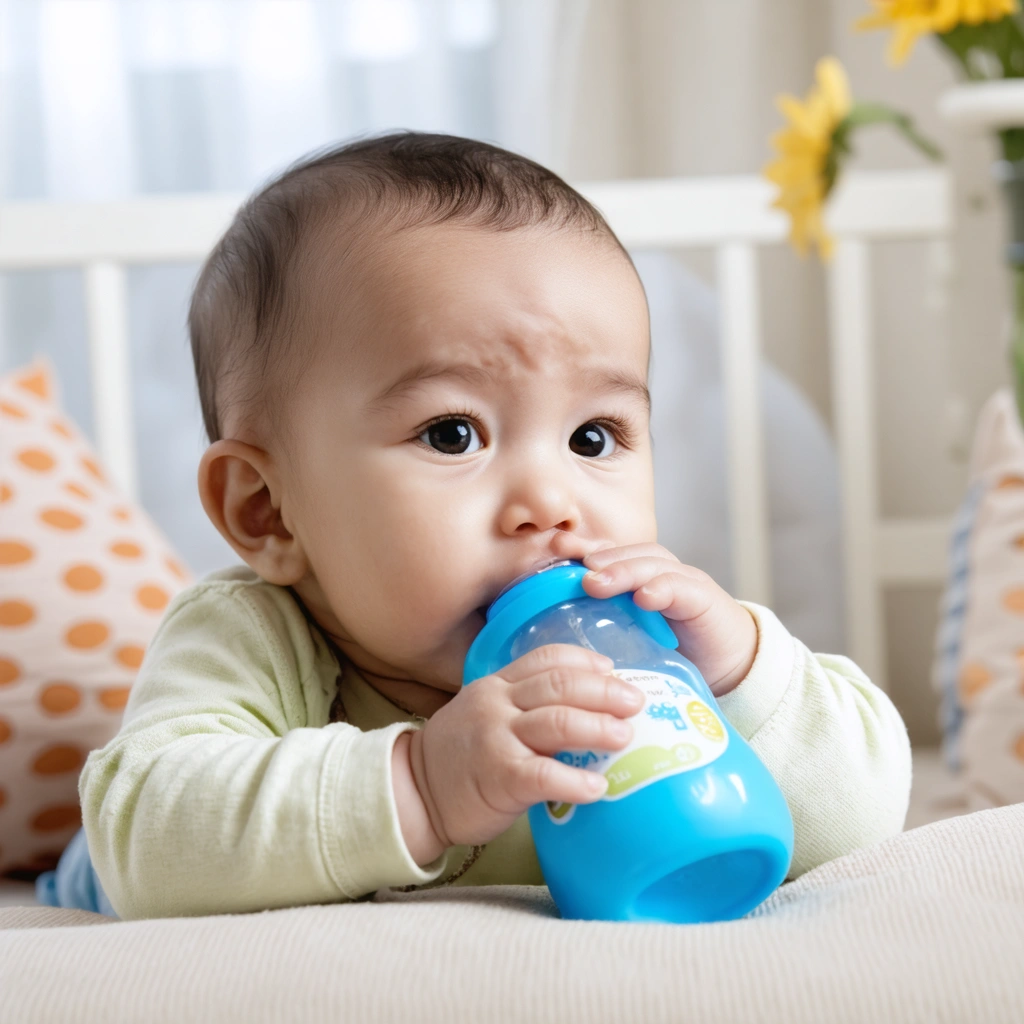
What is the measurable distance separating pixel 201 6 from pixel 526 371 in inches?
53.7

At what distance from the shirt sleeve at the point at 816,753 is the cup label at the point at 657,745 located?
168mm

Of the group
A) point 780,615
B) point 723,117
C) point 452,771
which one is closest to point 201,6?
point 723,117

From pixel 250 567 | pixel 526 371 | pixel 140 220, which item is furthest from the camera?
pixel 140 220

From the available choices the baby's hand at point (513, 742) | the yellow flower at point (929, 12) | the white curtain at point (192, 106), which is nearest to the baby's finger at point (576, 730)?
the baby's hand at point (513, 742)

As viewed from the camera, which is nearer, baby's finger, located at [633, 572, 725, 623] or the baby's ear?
baby's finger, located at [633, 572, 725, 623]

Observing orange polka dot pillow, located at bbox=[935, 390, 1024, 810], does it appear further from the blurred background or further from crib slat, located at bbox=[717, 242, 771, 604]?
the blurred background

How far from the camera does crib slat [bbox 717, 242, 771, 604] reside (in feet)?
5.50

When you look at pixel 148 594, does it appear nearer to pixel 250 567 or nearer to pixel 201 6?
pixel 250 567

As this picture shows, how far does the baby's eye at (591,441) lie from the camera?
→ 0.76 metres

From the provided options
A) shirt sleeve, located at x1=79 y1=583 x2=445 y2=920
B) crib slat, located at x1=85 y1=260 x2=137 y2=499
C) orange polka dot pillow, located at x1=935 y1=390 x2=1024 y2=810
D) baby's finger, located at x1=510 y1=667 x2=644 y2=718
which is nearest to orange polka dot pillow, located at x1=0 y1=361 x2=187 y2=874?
crib slat, located at x1=85 y1=260 x2=137 y2=499

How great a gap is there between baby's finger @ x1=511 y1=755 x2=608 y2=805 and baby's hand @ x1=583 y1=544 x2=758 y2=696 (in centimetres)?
11

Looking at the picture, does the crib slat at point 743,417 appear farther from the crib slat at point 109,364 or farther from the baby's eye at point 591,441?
the baby's eye at point 591,441

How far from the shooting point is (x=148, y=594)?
1240 millimetres

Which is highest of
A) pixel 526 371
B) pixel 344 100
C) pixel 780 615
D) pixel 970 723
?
pixel 344 100
